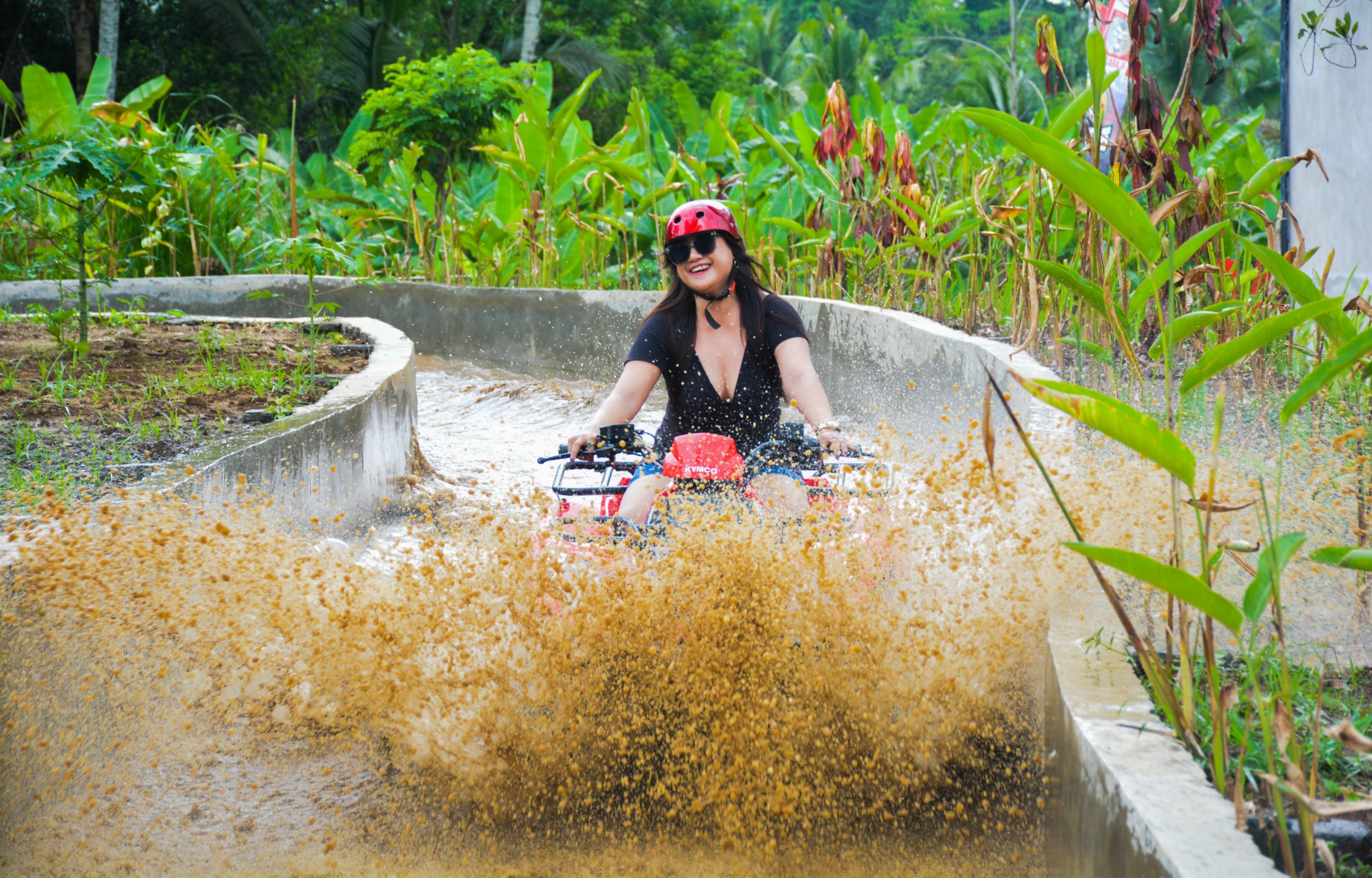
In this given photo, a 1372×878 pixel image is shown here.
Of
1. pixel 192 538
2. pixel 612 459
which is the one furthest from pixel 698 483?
pixel 192 538

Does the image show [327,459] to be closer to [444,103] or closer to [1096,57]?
[1096,57]

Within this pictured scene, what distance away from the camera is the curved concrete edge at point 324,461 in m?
3.08

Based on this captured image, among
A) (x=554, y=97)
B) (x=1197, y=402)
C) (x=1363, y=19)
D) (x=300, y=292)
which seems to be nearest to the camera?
(x=1197, y=402)

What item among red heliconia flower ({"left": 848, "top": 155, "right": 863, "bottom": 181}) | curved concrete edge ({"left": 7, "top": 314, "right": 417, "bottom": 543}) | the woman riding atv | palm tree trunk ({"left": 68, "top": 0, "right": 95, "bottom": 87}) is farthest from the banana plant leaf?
palm tree trunk ({"left": 68, "top": 0, "right": 95, "bottom": 87})

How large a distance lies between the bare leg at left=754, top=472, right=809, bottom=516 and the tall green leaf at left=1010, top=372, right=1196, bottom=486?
1424 mm

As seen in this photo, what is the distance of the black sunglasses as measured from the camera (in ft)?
11.8

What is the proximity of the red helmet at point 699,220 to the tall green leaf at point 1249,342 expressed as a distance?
2.10m

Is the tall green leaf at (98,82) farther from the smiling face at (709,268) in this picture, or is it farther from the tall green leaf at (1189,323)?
the tall green leaf at (1189,323)

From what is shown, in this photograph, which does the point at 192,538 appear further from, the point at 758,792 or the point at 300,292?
the point at 300,292

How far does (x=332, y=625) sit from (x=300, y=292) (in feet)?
23.6

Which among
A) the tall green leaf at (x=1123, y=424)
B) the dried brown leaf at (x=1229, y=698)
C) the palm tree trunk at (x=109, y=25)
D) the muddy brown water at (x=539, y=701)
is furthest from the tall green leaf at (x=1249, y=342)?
the palm tree trunk at (x=109, y=25)

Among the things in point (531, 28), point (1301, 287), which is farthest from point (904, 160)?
point (531, 28)

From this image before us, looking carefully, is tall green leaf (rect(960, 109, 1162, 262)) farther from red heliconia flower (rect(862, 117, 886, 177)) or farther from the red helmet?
red heliconia flower (rect(862, 117, 886, 177))

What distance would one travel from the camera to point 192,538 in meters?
2.71
